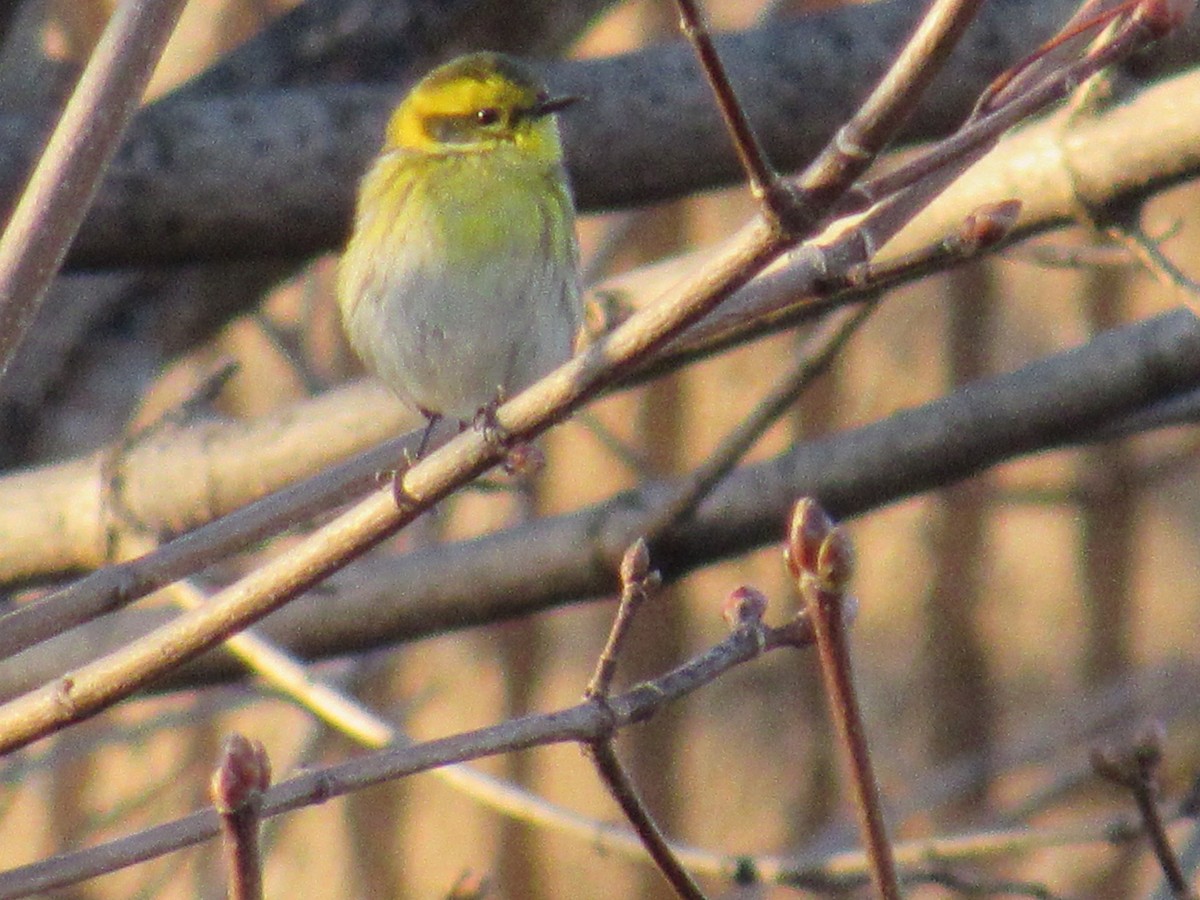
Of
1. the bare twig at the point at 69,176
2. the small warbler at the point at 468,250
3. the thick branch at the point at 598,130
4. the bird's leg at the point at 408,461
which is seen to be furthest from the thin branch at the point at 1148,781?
the thick branch at the point at 598,130

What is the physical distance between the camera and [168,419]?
2.97 metres

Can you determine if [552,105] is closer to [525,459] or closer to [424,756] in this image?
[525,459]

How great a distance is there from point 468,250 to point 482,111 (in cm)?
30

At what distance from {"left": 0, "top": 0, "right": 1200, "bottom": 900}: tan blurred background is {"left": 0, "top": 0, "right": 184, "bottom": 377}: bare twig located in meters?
2.18

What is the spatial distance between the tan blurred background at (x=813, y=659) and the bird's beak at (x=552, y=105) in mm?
887

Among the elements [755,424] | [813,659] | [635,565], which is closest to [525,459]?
[635,565]

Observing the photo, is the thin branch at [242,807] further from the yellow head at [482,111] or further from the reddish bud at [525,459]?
the yellow head at [482,111]

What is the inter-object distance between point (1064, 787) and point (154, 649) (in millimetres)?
2476

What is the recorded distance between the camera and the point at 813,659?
14.0ft

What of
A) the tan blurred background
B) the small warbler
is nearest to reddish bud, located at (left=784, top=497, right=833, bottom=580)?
the small warbler

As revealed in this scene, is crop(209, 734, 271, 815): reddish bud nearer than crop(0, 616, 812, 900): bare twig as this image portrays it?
Yes

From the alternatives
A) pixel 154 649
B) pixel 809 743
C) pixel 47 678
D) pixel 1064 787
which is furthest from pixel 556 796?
pixel 154 649

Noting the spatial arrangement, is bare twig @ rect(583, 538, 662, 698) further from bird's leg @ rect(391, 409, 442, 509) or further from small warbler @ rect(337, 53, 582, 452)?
small warbler @ rect(337, 53, 582, 452)

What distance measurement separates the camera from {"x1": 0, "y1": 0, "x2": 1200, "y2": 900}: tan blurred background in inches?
161
